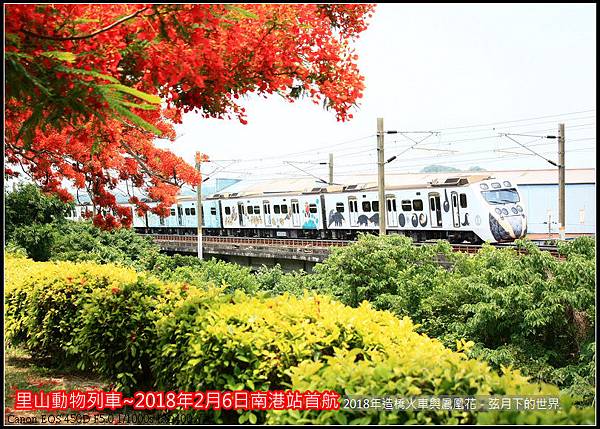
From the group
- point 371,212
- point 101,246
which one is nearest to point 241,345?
point 101,246

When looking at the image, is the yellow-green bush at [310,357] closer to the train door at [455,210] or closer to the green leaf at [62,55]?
the green leaf at [62,55]

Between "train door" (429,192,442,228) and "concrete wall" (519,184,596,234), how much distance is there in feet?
36.4

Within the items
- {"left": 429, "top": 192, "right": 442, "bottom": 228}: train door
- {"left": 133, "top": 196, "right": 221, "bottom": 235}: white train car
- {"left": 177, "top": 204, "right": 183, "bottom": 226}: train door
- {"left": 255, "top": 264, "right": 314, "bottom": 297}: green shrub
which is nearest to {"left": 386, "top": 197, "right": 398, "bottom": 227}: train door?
{"left": 429, "top": 192, "right": 442, "bottom": 228}: train door

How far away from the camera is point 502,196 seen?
70.7 ft

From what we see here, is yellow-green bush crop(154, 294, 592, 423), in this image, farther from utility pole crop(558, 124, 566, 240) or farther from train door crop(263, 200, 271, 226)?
train door crop(263, 200, 271, 226)

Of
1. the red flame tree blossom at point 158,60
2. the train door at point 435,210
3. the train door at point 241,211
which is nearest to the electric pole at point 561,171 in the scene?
the train door at point 435,210

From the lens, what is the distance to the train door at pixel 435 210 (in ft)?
73.6

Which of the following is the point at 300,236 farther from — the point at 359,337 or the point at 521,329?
the point at 359,337

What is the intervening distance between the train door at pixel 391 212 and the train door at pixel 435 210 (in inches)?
70.7

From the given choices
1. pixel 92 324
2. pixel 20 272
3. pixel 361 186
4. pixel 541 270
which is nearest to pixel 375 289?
pixel 541 270

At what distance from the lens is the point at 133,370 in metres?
5.52

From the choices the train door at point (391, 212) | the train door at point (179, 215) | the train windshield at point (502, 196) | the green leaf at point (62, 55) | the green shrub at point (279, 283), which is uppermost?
the green leaf at point (62, 55)

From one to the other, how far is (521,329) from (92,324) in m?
6.37

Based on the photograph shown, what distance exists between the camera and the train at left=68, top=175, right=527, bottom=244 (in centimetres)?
2119
